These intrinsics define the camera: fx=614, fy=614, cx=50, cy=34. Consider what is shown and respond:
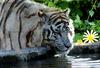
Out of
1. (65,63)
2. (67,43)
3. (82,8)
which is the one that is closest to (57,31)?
(67,43)

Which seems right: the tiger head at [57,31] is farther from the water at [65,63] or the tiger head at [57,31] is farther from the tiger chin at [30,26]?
the water at [65,63]

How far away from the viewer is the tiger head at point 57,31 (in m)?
7.95

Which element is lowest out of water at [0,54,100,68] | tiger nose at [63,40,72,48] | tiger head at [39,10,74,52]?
water at [0,54,100,68]

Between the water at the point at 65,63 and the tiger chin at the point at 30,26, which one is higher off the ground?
the tiger chin at the point at 30,26

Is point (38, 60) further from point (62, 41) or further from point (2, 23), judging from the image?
point (2, 23)

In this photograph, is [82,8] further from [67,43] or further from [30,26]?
[67,43]

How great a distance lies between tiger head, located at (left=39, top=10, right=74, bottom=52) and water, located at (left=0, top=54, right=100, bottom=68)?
0.67 feet

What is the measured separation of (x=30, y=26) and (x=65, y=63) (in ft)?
3.78

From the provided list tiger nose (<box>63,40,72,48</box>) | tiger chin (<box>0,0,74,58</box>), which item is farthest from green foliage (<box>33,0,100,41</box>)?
tiger nose (<box>63,40,72,48</box>)

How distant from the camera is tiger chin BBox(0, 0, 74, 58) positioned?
824cm

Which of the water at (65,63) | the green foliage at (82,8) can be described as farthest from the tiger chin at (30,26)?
the green foliage at (82,8)

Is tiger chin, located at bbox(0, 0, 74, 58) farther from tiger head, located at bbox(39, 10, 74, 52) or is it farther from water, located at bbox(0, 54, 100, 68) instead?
water, located at bbox(0, 54, 100, 68)

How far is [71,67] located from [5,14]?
188 cm

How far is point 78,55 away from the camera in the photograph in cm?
828
